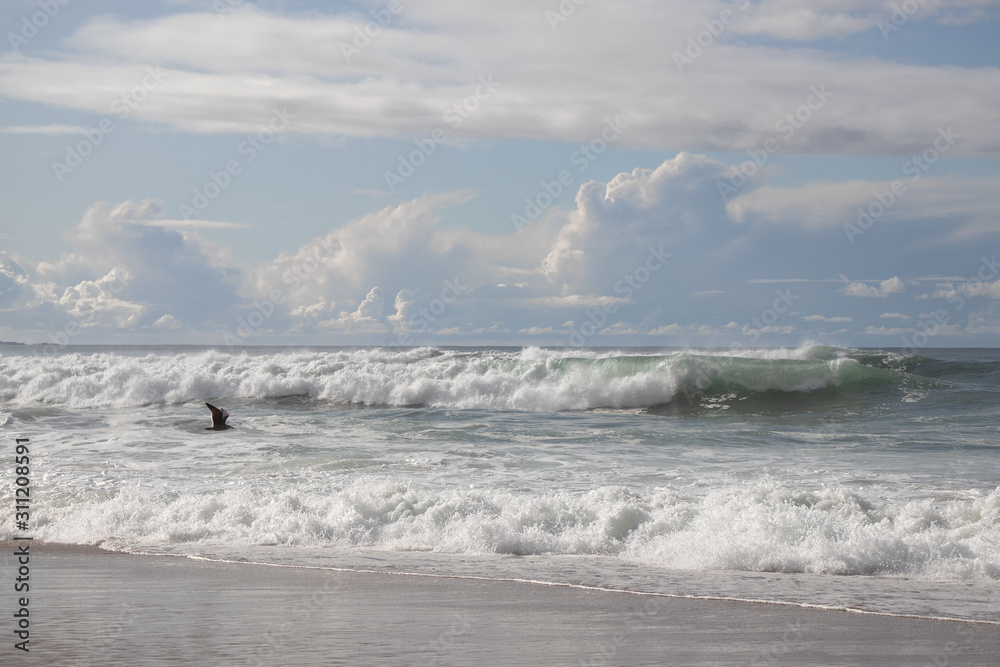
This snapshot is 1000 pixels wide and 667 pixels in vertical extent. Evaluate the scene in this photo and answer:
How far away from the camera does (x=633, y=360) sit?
82.9ft

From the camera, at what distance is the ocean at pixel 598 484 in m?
7.28

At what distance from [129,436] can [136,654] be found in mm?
12328

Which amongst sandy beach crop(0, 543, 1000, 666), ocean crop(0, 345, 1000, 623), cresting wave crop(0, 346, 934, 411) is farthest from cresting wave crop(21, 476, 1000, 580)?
cresting wave crop(0, 346, 934, 411)

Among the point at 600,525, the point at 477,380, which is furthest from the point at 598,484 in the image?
the point at 477,380

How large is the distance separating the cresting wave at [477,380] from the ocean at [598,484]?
11cm

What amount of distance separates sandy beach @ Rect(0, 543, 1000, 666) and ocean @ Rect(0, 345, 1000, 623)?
0.53 meters

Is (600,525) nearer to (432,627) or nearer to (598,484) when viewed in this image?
(598,484)

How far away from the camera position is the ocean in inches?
287

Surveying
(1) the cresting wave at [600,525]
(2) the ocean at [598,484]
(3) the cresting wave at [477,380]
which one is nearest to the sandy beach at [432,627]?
(2) the ocean at [598,484]

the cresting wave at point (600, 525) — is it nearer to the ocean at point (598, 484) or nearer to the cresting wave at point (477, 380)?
the ocean at point (598, 484)

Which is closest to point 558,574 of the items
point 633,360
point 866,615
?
point 866,615

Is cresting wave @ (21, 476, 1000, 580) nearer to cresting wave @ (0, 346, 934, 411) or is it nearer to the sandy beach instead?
the sandy beach

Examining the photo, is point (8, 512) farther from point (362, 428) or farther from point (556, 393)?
point (556, 393)

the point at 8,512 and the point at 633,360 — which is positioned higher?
the point at 633,360
